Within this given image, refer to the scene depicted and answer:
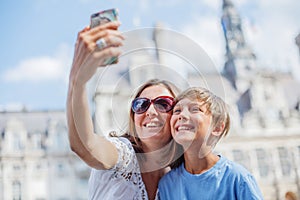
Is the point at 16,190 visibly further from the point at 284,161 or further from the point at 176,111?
the point at 176,111

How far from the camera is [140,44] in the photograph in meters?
0.81

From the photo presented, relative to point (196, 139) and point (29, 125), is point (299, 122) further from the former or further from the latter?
point (196, 139)

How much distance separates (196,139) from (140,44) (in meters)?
0.24

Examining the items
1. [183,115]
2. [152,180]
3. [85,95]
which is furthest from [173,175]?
[85,95]

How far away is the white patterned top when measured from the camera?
81 cm

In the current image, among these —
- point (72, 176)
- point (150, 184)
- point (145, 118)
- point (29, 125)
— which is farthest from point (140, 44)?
point (29, 125)

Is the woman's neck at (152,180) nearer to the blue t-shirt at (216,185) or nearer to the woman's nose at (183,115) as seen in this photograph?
the blue t-shirt at (216,185)

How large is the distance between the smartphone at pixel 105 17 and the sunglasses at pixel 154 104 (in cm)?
28

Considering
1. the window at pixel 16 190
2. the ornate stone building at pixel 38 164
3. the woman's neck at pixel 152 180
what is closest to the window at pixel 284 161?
the ornate stone building at pixel 38 164

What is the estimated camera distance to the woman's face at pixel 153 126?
0.88 metres

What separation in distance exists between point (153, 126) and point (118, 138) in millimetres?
83

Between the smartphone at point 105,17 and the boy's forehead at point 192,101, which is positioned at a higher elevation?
the smartphone at point 105,17

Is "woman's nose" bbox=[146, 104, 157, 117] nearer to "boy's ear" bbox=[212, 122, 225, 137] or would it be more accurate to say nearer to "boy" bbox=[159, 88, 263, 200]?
"boy" bbox=[159, 88, 263, 200]

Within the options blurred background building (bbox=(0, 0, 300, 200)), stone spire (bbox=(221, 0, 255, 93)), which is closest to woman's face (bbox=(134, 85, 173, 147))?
blurred background building (bbox=(0, 0, 300, 200))
